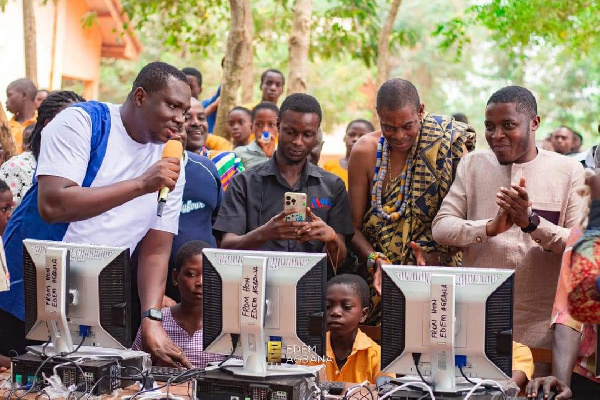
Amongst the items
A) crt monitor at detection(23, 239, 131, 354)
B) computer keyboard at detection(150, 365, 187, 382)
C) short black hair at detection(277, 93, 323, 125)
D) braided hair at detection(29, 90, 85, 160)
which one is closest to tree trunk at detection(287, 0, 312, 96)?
braided hair at detection(29, 90, 85, 160)

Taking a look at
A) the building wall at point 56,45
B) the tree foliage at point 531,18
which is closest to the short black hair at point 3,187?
the tree foliage at point 531,18

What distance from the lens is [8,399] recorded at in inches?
161

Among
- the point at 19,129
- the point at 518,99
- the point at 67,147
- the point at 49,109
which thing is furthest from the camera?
the point at 19,129

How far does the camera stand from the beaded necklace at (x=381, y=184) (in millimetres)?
5492

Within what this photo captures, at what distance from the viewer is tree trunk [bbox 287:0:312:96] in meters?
9.97

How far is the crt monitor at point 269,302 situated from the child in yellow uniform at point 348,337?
99 centimetres

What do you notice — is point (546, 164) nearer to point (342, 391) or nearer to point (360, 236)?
point (360, 236)

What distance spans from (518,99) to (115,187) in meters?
2.29

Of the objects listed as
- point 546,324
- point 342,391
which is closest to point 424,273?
point 342,391

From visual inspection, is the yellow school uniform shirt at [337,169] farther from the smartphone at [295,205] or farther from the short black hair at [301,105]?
the smartphone at [295,205]

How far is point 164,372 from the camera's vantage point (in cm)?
442

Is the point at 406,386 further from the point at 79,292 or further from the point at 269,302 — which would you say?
the point at 79,292

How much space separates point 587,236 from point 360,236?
8.64ft

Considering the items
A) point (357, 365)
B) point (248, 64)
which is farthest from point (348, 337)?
point (248, 64)
